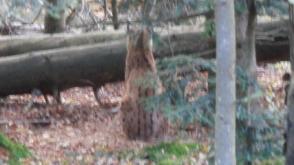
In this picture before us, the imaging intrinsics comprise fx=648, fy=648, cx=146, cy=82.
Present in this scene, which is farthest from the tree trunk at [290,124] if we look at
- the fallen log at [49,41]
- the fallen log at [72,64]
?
the fallen log at [49,41]

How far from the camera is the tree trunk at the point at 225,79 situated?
4.82m

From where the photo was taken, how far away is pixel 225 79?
492cm

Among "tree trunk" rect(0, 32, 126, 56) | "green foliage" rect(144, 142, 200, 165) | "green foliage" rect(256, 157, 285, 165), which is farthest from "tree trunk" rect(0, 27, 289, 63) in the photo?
"green foliage" rect(256, 157, 285, 165)

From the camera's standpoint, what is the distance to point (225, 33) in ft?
15.8

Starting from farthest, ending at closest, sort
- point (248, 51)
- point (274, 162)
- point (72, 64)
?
point (72, 64) < point (248, 51) < point (274, 162)

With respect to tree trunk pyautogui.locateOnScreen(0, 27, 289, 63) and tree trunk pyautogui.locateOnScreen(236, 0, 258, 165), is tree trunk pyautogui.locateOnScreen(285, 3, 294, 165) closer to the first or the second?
tree trunk pyautogui.locateOnScreen(236, 0, 258, 165)

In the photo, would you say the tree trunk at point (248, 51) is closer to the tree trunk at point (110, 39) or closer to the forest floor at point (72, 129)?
the forest floor at point (72, 129)

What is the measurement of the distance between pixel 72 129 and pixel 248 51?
15.4ft

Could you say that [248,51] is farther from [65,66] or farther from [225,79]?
[65,66]

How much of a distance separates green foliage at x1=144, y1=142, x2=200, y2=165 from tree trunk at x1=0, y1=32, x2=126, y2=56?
12.6 ft

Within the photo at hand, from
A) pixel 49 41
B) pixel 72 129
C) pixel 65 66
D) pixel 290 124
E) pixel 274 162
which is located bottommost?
pixel 72 129

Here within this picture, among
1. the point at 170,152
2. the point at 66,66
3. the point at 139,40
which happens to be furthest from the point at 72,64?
the point at 170,152

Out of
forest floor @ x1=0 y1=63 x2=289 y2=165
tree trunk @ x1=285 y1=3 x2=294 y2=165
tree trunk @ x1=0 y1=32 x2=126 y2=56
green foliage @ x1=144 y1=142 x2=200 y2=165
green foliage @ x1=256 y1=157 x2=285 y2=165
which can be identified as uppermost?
tree trunk @ x1=285 y1=3 x2=294 y2=165

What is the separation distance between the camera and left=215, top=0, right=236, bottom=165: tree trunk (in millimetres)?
4824
